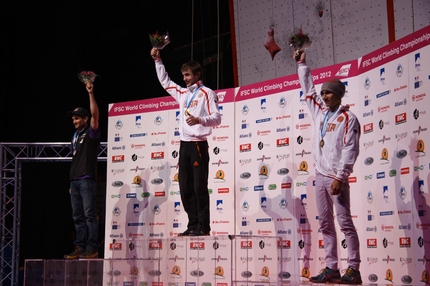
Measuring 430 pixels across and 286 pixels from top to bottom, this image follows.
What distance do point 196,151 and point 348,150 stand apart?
153 centimetres

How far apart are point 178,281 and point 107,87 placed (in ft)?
17.2

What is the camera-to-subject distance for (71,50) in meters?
9.55

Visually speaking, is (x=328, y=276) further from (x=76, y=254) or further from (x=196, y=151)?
(x=76, y=254)

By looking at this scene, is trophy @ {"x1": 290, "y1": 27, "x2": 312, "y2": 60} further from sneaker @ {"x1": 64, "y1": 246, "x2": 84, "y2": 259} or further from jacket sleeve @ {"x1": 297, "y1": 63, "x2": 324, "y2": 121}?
Answer: sneaker @ {"x1": 64, "y1": 246, "x2": 84, "y2": 259}

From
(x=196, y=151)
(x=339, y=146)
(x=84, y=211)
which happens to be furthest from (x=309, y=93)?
(x=84, y=211)

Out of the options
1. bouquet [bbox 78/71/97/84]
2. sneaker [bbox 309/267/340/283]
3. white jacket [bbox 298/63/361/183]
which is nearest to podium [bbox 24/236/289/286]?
sneaker [bbox 309/267/340/283]

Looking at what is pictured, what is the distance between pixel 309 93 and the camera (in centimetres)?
526

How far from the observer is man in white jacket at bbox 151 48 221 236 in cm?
559

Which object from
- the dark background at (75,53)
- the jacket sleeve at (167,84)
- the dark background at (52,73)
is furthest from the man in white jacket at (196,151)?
the dark background at (52,73)

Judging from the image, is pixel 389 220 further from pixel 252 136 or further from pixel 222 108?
pixel 222 108

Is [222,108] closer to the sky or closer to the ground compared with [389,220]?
closer to the sky

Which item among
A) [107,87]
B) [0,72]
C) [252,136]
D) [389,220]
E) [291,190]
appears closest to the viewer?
[389,220]

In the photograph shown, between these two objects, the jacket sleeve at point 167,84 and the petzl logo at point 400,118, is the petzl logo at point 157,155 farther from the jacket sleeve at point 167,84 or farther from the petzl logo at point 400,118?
the petzl logo at point 400,118

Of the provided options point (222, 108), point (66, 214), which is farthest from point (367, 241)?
point (66, 214)
